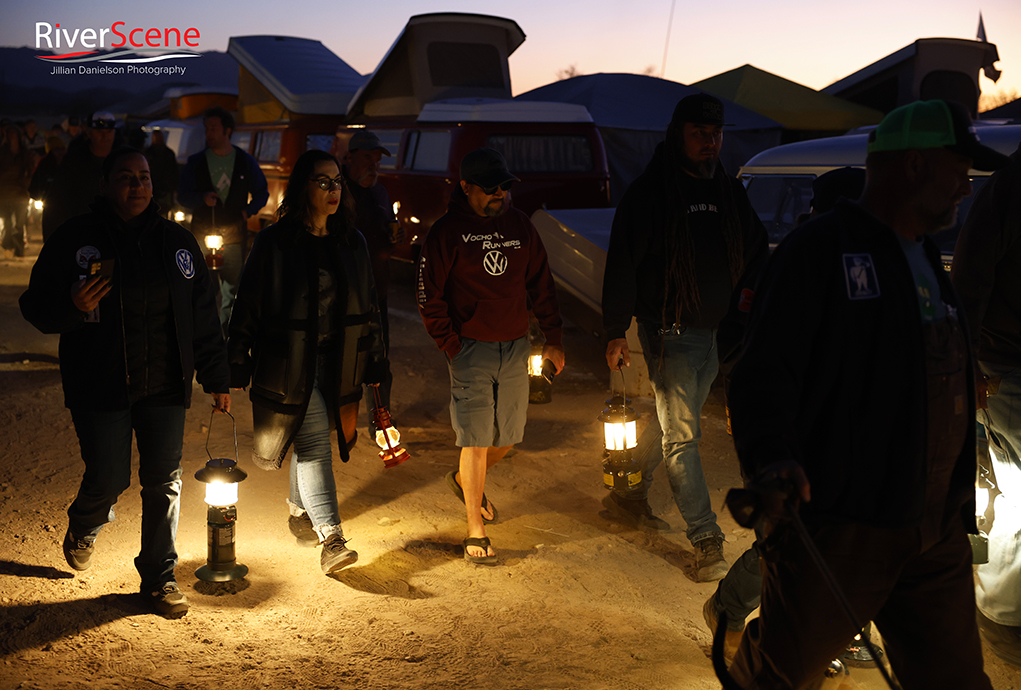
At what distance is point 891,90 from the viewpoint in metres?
19.2

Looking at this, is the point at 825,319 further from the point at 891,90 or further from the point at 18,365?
the point at 891,90

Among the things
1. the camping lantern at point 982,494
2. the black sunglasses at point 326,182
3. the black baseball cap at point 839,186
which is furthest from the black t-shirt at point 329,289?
the camping lantern at point 982,494

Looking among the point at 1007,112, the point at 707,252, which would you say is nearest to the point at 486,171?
the point at 707,252

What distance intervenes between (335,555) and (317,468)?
44 centimetres

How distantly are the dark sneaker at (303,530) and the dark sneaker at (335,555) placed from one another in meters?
0.39

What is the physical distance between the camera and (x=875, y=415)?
2.41 meters

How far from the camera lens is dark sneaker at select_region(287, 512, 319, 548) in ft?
16.7

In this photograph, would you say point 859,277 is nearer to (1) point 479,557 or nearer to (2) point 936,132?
(2) point 936,132

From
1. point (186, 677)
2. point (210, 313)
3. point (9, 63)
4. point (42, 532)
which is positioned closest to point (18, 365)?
point (42, 532)

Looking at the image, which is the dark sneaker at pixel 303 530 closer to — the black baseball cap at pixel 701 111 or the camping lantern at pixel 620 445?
the camping lantern at pixel 620 445

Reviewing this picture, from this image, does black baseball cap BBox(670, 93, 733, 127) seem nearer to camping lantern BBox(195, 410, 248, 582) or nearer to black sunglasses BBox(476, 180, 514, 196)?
black sunglasses BBox(476, 180, 514, 196)

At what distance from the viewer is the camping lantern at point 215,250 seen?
8141 mm

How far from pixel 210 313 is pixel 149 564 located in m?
1.16

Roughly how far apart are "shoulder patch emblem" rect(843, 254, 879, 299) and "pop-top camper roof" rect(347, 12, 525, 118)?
461 inches
